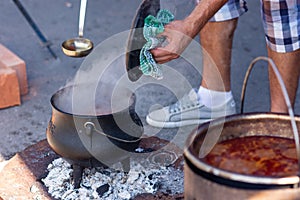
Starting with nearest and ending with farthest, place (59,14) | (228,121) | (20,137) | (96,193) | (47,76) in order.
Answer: (228,121), (96,193), (20,137), (47,76), (59,14)

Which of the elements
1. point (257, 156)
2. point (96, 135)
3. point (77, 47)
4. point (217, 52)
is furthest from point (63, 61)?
point (257, 156)

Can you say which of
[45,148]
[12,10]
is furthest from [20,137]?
[12,10]

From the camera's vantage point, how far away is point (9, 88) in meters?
3.79

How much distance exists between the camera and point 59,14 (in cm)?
538

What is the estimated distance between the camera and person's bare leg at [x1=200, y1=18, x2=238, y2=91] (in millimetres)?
3432

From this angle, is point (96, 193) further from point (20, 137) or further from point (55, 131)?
point (20, 137)

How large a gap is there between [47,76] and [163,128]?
1117 millimetres

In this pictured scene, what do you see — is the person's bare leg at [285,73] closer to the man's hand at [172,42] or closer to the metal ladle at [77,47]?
the man's hand at [172,42]

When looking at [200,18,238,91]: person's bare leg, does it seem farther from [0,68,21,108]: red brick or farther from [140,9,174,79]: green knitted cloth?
[0,68,21,108]: red brick

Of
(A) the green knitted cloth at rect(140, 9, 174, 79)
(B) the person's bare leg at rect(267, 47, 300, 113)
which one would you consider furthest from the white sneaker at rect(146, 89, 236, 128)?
(A) the green knitted cloth at rect(140, 9, 174, 79)

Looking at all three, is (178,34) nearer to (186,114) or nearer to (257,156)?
(257,156)

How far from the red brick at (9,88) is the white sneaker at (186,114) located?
2.86ft

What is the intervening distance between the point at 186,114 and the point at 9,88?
1121 millimetres

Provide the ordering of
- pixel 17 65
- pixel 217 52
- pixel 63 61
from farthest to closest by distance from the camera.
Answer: pixel 63 61 → pixel 17 65 → pixel 217 52
